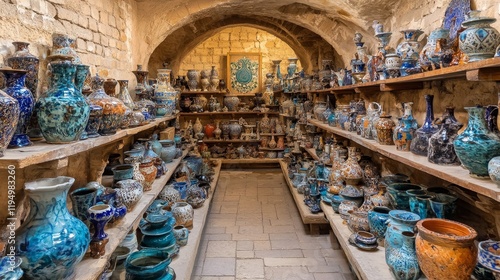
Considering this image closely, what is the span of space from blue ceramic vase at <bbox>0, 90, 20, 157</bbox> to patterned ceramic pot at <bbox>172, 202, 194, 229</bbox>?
1.97 m

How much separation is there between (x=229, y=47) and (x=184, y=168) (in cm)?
401

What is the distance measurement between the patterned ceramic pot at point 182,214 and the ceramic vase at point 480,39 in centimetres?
241

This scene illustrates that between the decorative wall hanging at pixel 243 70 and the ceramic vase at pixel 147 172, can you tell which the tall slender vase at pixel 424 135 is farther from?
the decorative wall hanging at pixel 243 70

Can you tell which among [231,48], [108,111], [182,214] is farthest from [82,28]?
[231,48]

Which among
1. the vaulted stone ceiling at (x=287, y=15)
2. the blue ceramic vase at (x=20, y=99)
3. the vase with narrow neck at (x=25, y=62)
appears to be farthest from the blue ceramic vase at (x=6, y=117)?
the vaulted stone ceiling at (x=287, y=15)

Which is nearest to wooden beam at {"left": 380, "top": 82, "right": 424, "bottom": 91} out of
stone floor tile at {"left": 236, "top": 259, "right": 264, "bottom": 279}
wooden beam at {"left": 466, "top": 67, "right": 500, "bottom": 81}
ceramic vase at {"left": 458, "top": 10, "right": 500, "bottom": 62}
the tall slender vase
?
the tall slender vase

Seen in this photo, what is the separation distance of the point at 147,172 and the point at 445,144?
204 cm

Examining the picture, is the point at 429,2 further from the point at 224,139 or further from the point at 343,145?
the point at 224,139

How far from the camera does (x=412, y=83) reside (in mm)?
2270

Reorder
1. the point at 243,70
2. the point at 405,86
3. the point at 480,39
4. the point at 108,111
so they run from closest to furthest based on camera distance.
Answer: the point at 480,39 < the point at 108,111 < the point at 405,86 < the point at 243,70

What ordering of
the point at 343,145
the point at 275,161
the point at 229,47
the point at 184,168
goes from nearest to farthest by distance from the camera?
the point at 343,145 < the point at 184,168 < the point at 275,161 < the point at 229,47

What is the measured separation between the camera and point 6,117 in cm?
102

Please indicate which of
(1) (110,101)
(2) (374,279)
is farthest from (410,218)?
(1) (110,101)

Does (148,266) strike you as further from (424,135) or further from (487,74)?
(487,74)
